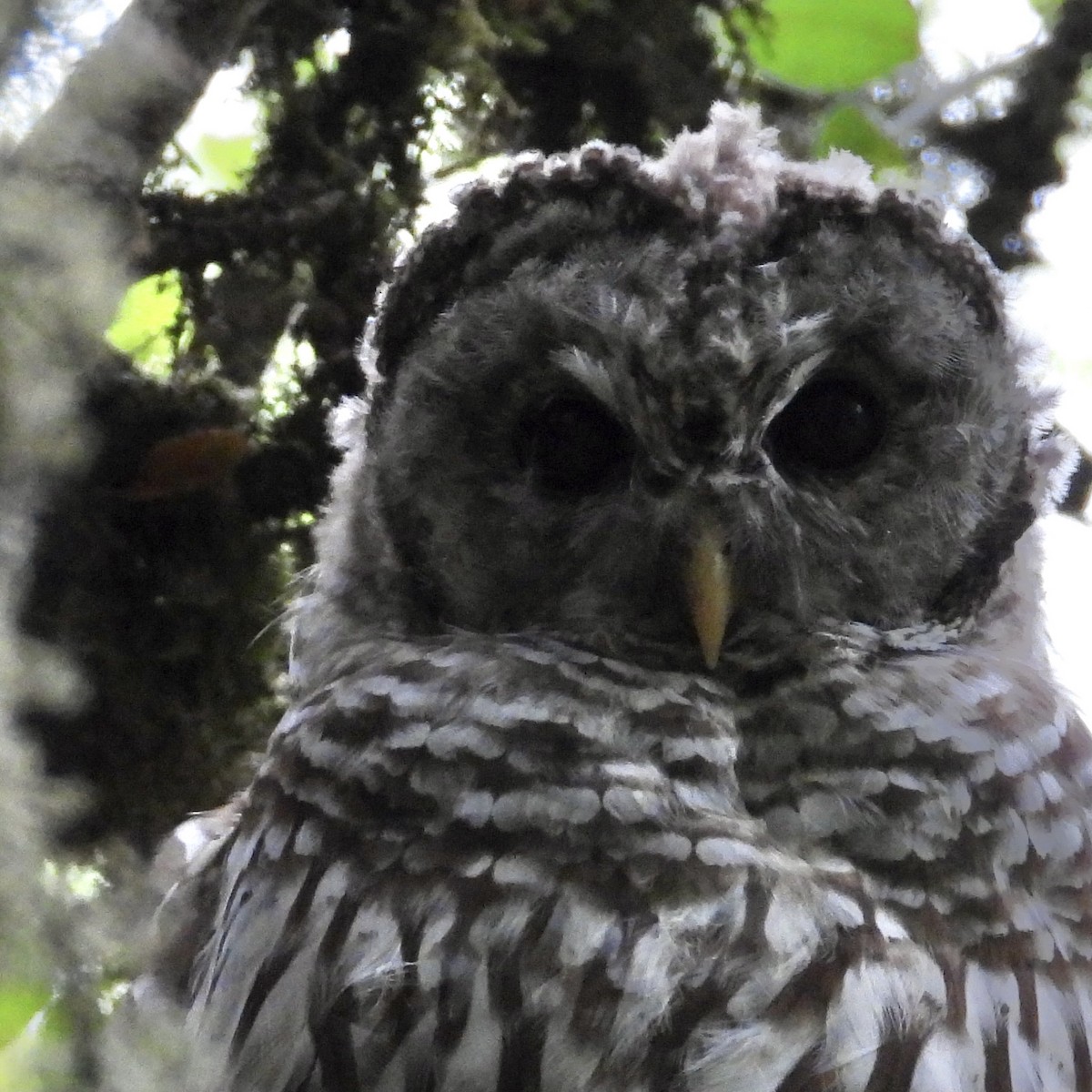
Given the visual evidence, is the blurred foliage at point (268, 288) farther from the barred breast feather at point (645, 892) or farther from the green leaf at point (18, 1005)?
the green leaf at point (18, 1005)

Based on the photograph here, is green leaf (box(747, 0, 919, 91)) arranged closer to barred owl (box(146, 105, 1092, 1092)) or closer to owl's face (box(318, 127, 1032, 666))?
barred owl (box(146, 105, 1092, 1092))

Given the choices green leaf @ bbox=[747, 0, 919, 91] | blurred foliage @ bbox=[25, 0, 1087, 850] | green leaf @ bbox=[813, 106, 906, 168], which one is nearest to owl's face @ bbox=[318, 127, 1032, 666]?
blurred foliage @ bbox=[25, 0, 1087, 850]

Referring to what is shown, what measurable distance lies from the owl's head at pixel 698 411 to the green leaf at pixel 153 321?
1.79 ft

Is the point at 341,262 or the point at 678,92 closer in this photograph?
the point at 341,262

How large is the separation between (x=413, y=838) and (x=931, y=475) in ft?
2.08

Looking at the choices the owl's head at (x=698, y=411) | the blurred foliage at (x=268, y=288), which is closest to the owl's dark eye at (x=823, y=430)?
the owl's head at (x=698, y=411)

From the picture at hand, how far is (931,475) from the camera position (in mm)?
1331

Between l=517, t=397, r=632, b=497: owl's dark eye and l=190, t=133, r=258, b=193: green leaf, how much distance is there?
0.84 meters

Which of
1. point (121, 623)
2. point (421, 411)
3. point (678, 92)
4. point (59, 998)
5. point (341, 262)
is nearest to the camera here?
point (59, 998)

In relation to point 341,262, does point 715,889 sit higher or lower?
lower

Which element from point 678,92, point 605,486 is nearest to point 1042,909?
point 605,486

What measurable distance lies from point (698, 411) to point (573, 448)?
6.5 inches

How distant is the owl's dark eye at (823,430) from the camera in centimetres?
129

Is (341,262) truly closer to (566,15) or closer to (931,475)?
(566,15)
